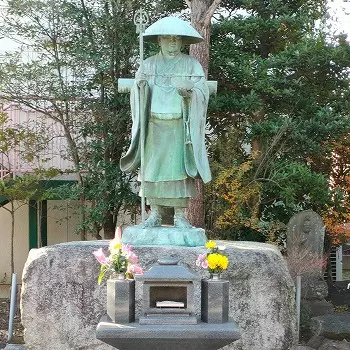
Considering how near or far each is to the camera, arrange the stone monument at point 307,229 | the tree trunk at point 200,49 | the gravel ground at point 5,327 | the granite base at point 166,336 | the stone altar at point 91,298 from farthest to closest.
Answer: the stone monument at point 307,229
the tree trunk at point 200,49
the gravel ground at point 5,327
the stone altar at point 91,298
the granite base at point 166,336

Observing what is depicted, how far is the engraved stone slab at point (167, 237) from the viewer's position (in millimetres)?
6977

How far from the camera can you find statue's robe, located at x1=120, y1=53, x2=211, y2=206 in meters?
7.10

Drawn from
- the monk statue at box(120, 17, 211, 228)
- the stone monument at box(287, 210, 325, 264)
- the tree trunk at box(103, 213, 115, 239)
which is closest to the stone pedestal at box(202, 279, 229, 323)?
the monk statue at box(120, 17, 211, 228)

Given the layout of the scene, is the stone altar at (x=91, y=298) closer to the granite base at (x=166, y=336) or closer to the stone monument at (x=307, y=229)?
the granite base at (x=166, y=336)

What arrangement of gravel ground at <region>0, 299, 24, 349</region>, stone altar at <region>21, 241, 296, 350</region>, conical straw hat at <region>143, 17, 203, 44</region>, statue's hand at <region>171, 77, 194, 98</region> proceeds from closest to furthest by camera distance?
stone altar at <region>21, 241, 296, 350</region> → statue's hand at <region>171, 77, 194, 98</region> → conical straw hat at <region>143, 17, 203, 44</region> → gravel ground at <region>0, 299, 24, 349</region>

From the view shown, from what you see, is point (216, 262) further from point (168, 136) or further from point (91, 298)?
point (168, 136)

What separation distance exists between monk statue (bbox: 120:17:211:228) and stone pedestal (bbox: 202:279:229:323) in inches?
81.5

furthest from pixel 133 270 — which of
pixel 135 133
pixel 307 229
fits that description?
pixel 307 229

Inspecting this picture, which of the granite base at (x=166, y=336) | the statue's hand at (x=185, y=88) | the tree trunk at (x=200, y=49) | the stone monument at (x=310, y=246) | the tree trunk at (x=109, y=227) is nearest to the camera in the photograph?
the granite base at (x=166, y=336)

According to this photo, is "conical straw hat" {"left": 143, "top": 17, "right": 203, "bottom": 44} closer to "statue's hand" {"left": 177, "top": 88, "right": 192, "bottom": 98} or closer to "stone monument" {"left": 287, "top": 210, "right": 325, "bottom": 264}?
"statue's hand" {"left": 177, "top": 88, "right": 192, "bottom": 98}

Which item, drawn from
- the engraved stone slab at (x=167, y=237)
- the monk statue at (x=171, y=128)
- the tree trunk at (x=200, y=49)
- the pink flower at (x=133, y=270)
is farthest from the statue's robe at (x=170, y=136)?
the tree trunk at (x=200, y=49)

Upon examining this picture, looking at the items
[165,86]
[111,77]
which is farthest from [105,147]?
[165,86]

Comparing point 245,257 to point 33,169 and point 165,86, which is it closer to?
point 165,86

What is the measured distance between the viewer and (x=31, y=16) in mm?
11789
